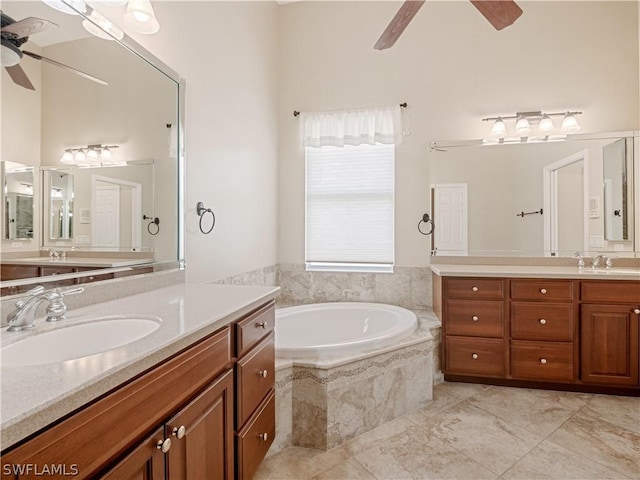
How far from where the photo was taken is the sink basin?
864 mm

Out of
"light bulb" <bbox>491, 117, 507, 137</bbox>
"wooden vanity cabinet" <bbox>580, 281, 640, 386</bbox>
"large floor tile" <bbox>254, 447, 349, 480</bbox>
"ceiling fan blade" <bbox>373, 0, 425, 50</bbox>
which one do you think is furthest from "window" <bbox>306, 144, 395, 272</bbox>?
"large floor tile" <bbox>254, 447, 349, 480</bbox>

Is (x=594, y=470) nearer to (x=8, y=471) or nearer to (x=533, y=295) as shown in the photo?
(x=533, y=295)

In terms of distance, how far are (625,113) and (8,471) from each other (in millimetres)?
4023

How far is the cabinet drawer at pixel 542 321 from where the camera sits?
2.37m

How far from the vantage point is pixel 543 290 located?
239 centimetres

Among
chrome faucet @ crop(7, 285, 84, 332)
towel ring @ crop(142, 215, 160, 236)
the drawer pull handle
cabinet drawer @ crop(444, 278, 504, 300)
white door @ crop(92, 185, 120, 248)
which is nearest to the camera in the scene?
the drawer pull handle

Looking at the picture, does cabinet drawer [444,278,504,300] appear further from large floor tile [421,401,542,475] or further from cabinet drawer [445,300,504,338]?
large floor tile [421,401,542,475]

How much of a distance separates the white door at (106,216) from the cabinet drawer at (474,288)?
218 centimetres

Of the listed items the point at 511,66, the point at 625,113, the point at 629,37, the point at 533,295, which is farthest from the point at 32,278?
the point at 629,37

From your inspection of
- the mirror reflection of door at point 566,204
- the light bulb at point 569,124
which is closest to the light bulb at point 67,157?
the mirror reflection of door at point 566,204

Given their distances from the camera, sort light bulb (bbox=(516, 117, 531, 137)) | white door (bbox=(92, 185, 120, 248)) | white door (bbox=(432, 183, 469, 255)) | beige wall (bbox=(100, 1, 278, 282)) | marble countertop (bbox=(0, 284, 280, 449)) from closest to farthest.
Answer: marble countertop (bbox=(0, 284, 280, 449)) → white door (bbox=(92, 185, 120, 248)) → beige wall (bbox=(100, 1, 278, 282)) → light bulb (bbox=(516, 117, 531, 137)) → white door (bbox=(432, 183, 469, 255))

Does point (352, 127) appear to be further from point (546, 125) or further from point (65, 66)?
point (65, 66)

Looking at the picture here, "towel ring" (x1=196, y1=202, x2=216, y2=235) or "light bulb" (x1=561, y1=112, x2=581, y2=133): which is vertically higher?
"light bulb" (x1=561, y1=112, x2=581, y2=133)

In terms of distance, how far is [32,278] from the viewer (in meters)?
1.11
